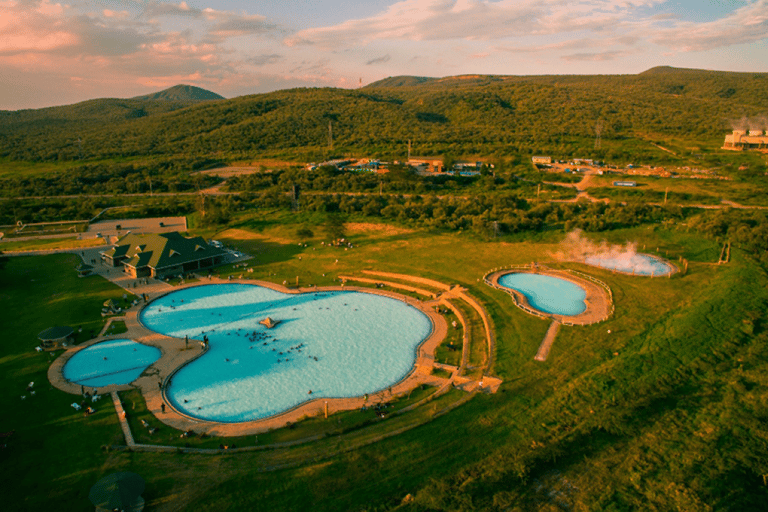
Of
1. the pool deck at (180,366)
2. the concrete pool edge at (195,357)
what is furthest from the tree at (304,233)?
the pool deck at (180,366)

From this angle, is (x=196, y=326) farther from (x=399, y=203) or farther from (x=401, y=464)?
(x=399, y=203)

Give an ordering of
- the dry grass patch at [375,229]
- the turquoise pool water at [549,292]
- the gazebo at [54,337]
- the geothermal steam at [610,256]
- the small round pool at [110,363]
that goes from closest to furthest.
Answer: the small round pool at [110,363]
the gazebo at [54,337]
the turquoise pool water at [549,292]
the geothermal steam at [610,256]
the dry grass patch at [375,229]

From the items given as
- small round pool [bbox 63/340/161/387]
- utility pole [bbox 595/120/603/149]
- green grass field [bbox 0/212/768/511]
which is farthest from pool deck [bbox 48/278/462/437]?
utility pole [bbox 595/120/603/149]

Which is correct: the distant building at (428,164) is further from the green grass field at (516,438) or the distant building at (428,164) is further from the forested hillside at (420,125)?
the green grass field at (516,438)

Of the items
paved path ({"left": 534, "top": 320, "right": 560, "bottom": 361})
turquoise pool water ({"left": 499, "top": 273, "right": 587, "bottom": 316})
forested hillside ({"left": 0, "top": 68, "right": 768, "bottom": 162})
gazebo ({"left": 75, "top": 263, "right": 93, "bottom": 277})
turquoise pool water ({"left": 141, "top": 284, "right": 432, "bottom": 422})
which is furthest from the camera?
forested hillside ({"left": 0, "top": 68, "right": 768, "bottom": 162})

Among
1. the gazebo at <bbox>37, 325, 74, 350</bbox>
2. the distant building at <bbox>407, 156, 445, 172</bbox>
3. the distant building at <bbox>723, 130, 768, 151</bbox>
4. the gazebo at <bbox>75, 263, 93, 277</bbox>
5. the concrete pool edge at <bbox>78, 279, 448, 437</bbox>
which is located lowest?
the concrete pool edge at <bbox>78, 279, 448, 437</bbox>

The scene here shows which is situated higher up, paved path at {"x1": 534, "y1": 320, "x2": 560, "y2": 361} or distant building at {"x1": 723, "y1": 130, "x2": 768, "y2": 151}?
distant building at {"x1": 723, "y1": 130, "x2": 768, "y2": 151}

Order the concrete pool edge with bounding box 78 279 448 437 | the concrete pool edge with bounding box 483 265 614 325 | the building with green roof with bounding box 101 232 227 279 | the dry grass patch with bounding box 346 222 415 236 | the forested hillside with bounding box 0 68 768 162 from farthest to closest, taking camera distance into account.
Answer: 1. the forested hillside with bounding box 0 68 768 162
2. the dry grass patch with bounding box 346 222 415 236
3. the building with green roof with bounding box 101 232 227 279
4. the concrete pool edge with bounding box 483 265 614 325
5. the concrete pool edge with bounding box 78 279 448 437

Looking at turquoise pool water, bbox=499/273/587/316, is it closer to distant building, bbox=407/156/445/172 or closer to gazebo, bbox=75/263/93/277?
gazebo, bbox=75/263/93/277
